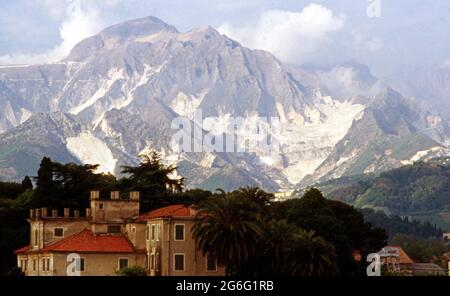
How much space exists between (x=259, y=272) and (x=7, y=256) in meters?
39.6

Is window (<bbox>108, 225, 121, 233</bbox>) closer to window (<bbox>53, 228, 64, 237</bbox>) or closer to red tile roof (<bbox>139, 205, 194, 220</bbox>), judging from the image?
red tile roof (<bbox>139, 205, 194, 220</bbox>)

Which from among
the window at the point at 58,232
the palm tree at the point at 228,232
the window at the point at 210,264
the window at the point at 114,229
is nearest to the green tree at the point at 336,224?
the window at the point at 210,264

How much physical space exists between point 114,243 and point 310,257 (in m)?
22.0

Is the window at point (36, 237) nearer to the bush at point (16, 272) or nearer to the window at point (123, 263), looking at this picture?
the bush at point (16, 272)

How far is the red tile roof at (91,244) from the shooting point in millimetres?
117250

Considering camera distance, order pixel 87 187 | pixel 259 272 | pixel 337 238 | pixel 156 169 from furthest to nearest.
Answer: pixel 156 169
pixel 87 187
pixel 337 238
pixel 259 272

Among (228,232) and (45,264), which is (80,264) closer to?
(45,264)

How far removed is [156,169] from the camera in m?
166

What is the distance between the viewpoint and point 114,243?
11994cm

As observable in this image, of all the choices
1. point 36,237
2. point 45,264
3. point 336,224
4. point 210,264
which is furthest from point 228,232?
point 36,237

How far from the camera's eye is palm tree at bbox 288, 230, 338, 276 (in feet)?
359
